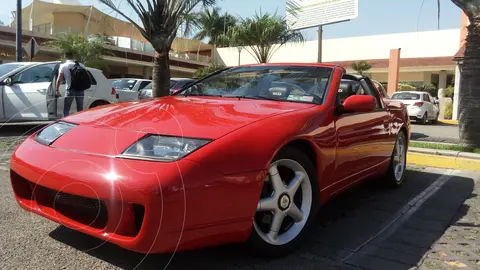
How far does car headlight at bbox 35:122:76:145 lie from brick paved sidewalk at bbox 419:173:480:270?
8.55 feet

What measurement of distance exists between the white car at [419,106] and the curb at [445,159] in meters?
11.5

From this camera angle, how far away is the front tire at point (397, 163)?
4.98 meters

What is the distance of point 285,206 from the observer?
2.88 meters

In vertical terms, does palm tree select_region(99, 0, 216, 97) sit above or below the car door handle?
above

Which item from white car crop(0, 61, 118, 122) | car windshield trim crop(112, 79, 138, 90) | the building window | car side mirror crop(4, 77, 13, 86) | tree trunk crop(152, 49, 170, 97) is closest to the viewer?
white car crop(0, 61, 118, 122)

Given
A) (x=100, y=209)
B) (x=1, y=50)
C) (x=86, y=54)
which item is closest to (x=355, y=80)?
(x=100, y=209)

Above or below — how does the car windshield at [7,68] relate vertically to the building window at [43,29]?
below

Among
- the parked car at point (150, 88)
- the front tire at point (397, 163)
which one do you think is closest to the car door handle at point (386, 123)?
the front tire at point (397, 163)

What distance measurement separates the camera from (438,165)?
6625mm

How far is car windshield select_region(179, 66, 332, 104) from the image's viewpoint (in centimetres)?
361

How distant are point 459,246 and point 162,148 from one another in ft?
7.94

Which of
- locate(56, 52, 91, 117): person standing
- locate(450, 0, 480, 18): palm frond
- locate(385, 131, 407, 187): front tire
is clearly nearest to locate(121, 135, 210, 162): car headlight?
locate(385, 131, 407, 187): front tire

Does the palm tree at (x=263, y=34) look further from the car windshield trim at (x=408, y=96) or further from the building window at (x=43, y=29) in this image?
the building window at (x=43, y=29)

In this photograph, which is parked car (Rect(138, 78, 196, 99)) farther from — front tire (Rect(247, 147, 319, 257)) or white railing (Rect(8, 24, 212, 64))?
white railing (Rect(8, 24, 212, 64))
